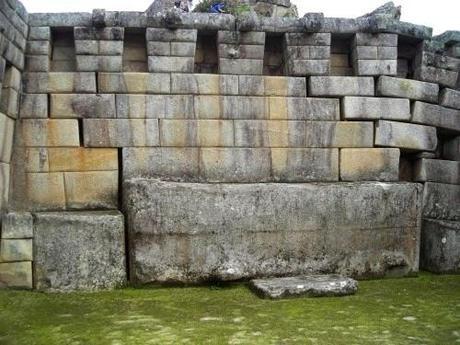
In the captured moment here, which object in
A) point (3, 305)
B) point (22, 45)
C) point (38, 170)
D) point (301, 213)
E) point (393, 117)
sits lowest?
point (3, 305)

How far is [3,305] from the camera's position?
5836mm

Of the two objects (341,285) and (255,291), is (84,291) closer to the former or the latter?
(255,291)

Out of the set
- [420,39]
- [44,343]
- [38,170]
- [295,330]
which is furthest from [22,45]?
[420,39]

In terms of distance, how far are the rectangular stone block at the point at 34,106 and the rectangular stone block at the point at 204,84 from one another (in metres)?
1.69

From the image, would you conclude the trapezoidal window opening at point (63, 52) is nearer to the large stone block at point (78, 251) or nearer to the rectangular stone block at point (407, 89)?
the large stone block at point (78, 251)

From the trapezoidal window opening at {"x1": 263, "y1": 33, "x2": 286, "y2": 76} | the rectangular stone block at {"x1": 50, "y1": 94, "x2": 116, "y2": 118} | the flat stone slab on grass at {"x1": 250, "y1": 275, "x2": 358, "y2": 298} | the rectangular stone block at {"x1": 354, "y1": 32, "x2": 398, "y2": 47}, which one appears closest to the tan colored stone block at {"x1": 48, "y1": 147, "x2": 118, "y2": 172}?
the rectangular stone block at {"x1": 50, "y1": 94, "x2": 116, "y2": 118}

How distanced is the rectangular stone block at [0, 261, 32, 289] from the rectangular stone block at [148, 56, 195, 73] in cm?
300

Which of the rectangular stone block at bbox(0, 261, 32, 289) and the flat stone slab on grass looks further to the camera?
the rectangular stone block at bbox(0, 261, 32, 289)

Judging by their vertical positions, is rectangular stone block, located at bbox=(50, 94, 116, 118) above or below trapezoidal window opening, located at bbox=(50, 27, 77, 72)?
below

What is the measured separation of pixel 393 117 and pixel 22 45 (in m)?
5.18

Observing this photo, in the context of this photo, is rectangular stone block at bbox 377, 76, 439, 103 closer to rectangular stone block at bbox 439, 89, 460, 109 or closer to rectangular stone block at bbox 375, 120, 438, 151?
rectangular stone block at bbox 439, 89, 460, 109

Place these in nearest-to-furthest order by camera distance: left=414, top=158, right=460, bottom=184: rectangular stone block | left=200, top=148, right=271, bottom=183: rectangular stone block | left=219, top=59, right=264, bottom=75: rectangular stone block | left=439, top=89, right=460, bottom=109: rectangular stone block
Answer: left=200, top=148, right=271, bottom=183: rectangular stone block, left=219, top=59, right=264, bottom=75: rectangular stone block, left=414, top=158, right=460, bottom=184: rectangular stone block, left=439, top=89, right=460, bottom=109: rectangular stone block

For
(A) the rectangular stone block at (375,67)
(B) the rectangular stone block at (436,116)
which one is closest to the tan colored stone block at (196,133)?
(A) the rectangular stone block at (375,67)

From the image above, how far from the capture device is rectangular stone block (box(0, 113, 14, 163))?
6482 mm
